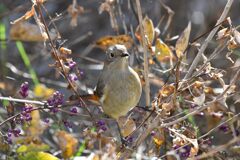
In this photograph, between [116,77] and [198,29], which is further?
[198,29]

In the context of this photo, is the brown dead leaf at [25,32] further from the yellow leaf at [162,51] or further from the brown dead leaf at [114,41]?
the yellow leaf at [162,51]

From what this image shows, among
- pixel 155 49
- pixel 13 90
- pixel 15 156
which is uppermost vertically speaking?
pixel 13 90

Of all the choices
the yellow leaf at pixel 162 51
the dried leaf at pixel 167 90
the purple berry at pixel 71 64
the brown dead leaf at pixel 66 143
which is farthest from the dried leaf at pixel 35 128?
the yellow leaf at pixel 162 51

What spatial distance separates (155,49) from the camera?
3729mm

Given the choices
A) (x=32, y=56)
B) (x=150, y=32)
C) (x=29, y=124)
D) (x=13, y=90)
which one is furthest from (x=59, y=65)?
(x=32, y=56)

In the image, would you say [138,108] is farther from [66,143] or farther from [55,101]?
[66,143]

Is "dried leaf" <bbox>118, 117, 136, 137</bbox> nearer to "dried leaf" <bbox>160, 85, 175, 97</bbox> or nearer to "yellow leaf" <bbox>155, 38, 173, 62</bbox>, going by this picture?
"dried leaf" <bbox>160, 85, 175, 97</bbox>

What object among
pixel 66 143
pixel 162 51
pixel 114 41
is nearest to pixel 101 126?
pixel 66 143

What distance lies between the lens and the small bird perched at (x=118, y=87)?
362 centimetres

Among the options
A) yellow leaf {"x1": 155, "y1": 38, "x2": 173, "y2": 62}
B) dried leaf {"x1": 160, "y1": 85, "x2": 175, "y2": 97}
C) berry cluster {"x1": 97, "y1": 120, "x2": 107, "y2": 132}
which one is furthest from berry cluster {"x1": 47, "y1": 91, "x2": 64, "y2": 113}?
yellow leaf {"x1": 155, "y1": 38, "x2": 173, "y2": 62}

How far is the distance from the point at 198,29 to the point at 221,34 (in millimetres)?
3028

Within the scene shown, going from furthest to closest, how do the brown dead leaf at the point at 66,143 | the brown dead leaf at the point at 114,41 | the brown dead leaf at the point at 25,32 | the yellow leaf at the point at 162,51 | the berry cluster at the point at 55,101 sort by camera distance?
the brown dead leaf at the point at 114,41 < the yellow leaf at the point at 162,51 < the brown dead leaf at the point at 25,32 < the berry cluster at the point at 55,101 < the brown dead leaf at the point at 66,143

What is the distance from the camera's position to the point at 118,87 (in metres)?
3.67

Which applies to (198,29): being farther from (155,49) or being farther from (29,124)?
(29,124)
